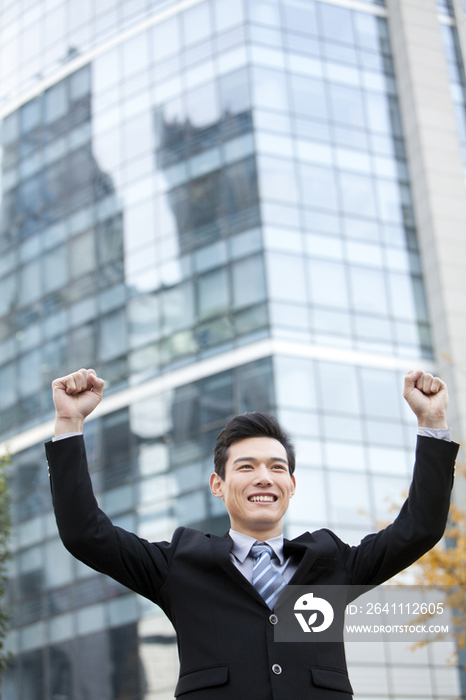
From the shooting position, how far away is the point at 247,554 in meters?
3.37

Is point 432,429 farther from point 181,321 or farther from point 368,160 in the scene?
point 368,160

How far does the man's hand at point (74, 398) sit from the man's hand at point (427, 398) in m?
1.08

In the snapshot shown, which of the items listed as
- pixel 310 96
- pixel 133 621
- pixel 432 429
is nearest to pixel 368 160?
pixel 310 96

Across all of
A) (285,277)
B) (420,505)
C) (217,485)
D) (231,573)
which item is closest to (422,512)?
(420,505)

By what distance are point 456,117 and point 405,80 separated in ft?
6.88

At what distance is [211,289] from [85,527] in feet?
72.7

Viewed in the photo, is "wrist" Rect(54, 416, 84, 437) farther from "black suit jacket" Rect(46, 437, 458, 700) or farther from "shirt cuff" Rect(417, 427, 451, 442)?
"shirt cuff" Rect(417, 427, 451, 442)

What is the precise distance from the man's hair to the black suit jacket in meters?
0.32

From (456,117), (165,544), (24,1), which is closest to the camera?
(165,544)

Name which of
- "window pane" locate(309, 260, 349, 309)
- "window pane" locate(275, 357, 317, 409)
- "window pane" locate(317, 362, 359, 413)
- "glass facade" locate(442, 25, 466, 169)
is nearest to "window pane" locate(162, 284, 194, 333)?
"window pane" locate(275, 357, 317, 409)

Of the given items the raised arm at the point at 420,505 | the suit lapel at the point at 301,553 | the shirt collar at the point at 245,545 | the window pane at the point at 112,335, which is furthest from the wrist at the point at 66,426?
the window pane at the point at 112,335

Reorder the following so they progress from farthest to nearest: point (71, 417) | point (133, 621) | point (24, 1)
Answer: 1. point (24, 1)
2. point (133, 621)
3. point (71, 417)

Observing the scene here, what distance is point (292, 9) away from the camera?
27.6 meters

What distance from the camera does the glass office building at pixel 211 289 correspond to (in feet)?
78.4
